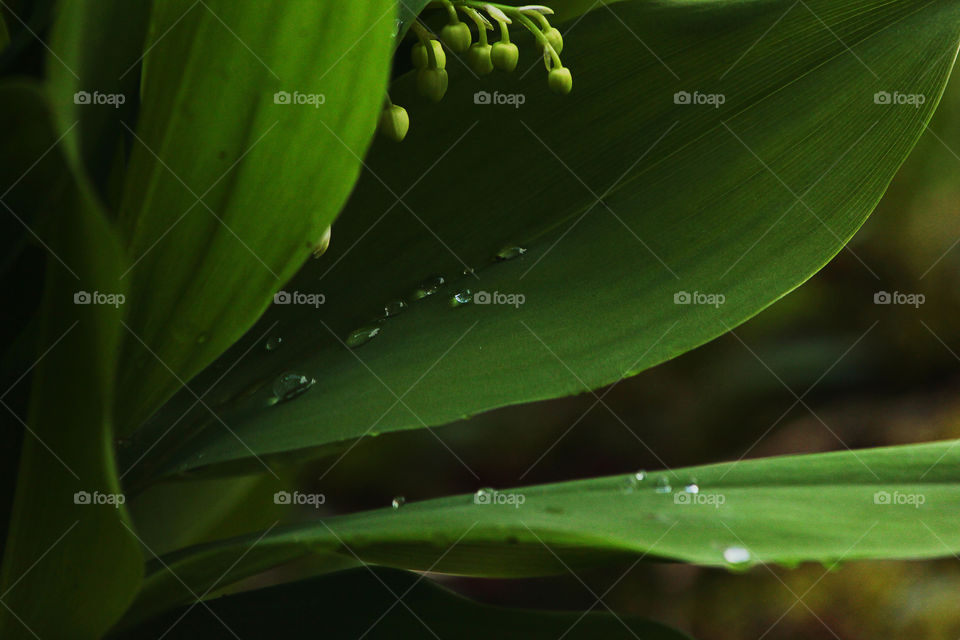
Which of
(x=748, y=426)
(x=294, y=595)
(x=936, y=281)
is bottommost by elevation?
(x=748, y=426)

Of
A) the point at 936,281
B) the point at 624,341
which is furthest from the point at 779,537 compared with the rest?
the point at 936,281

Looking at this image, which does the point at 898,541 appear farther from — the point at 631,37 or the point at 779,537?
the point at 631,37

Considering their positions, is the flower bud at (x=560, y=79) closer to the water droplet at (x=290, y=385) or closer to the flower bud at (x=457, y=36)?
the flower bud at (x=457, y=36)
